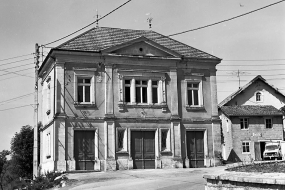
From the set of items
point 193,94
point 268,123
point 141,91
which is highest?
point 141,91

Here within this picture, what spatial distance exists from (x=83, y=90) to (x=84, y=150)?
4.13m

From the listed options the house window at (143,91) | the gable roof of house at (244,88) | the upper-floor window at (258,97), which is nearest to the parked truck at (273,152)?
the gable roof of house at (244,88)

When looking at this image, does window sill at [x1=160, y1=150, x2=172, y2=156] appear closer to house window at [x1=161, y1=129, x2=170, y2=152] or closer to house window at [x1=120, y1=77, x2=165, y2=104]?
house window at [x1=161, y1=129, x2=170, y2=152]

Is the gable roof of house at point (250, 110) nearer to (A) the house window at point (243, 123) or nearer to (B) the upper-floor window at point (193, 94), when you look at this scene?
(A) the house window at point (243, 123)

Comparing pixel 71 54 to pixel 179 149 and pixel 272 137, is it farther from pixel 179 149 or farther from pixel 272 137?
pixel 272 137

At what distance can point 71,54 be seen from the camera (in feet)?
97.7

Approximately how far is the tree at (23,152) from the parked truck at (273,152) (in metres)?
26.1

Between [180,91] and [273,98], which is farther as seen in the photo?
[273,98]

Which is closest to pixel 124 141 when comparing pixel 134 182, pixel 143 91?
pixel 143 91

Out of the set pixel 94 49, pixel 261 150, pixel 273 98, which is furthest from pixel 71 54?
pixel 273 98

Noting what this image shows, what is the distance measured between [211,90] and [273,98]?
23.1 meters

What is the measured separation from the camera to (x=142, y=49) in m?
31.7

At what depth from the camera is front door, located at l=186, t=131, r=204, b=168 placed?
3195 centimetres

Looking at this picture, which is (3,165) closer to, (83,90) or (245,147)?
(245,147)
